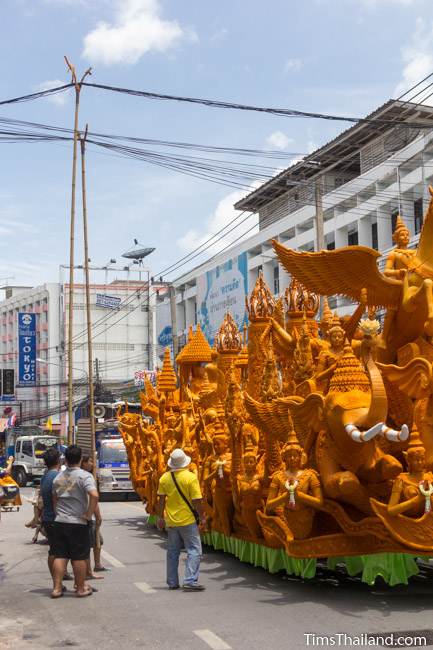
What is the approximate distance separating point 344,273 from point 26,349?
140 ft

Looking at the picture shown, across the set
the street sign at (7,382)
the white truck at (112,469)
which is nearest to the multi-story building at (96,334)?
the street sign at (7,382)

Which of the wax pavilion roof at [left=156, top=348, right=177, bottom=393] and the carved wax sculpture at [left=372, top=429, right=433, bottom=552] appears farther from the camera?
the wax pavilion roof at [left=156, top=348, right=177, bottom=393]

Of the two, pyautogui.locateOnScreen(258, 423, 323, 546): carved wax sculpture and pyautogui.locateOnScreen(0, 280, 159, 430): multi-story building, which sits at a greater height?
pyautogui.locateOnScreen(0, 280, 159, 430): multi-story building

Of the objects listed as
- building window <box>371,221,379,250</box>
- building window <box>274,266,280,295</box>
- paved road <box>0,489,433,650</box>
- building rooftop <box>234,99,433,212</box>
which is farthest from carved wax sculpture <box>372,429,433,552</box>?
building window <box>274,266,280,295</box>

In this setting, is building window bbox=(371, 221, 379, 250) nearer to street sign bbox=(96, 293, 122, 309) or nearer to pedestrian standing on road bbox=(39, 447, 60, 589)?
pedestrian standing on road bbox=(39, 447, 60, 589)

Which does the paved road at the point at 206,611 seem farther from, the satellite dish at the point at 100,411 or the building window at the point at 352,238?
the building window at the point at 352,238

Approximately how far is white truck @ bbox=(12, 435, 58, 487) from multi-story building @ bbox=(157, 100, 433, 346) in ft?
31.9

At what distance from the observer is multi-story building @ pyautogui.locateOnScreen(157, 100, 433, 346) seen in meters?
24.8

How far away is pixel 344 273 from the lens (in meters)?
8.20

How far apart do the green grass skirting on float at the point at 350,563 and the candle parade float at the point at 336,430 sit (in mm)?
12

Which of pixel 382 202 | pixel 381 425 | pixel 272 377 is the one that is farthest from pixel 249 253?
pixel 381 425

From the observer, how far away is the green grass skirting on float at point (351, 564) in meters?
7.30

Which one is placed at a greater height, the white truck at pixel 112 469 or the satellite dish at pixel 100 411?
the satellite dish at pixel 100 411

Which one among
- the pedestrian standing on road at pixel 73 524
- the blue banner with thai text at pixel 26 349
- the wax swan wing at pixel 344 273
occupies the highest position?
the blue banner with thai text at pixel 26 349
